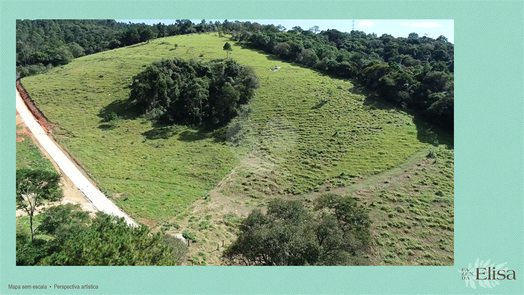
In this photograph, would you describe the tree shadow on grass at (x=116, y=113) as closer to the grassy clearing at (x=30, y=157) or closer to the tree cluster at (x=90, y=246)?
the grassy clearing at (x=30, y=157)

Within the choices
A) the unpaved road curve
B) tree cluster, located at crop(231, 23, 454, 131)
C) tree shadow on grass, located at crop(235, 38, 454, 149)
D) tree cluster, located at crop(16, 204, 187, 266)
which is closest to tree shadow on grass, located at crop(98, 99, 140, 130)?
the unpaved road curve

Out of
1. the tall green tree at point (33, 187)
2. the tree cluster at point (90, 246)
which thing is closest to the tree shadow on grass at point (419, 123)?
the tree cluster at point (90, 246)

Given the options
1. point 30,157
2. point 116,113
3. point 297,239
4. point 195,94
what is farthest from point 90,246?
point 116,113

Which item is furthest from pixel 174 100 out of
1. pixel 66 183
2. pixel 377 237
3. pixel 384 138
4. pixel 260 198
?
pixel 377 237

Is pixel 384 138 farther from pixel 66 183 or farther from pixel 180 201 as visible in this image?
pixel 66 183

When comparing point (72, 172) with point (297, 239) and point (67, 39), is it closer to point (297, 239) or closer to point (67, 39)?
point (297, 239)

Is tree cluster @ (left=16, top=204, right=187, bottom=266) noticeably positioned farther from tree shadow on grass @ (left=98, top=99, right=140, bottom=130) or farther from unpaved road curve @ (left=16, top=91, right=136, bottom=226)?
tree shadow on grass @ (left=98, top=99, right=140, bottom=130)
